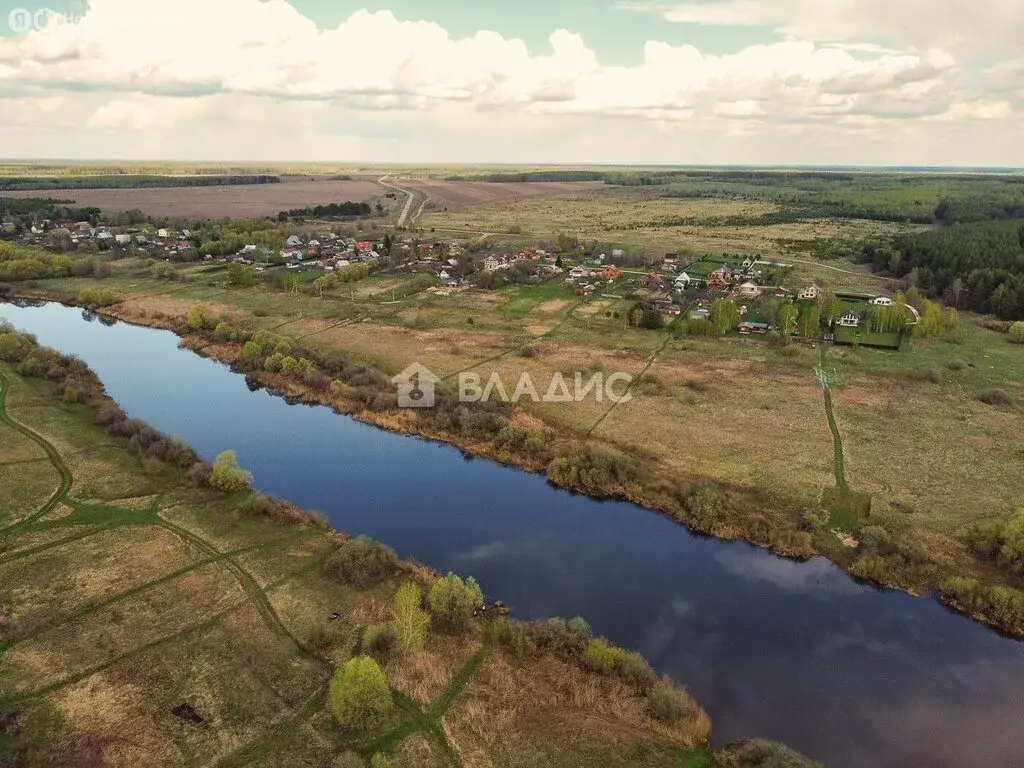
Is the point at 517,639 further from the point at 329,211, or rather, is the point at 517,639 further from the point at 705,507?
the point at 329,211

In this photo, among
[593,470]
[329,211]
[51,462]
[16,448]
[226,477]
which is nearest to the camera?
[226,477]

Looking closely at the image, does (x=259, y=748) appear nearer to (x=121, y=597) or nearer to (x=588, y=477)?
(x=121, y=597)

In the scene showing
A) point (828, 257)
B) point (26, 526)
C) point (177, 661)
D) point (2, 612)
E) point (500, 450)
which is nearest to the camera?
point (177, 661)

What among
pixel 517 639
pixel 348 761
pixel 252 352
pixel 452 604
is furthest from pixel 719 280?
pixel 348 761

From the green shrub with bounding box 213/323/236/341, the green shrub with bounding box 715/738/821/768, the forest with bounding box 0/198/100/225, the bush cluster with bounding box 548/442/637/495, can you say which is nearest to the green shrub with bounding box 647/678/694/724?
the green shrub with bounding box 715/738/821/768

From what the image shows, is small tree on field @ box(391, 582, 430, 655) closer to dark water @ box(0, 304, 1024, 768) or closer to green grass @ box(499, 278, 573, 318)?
dark water @ box(0, 304, 1024, 768)

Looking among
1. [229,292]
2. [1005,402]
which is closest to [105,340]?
[229,292]
